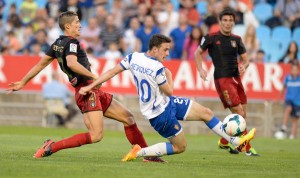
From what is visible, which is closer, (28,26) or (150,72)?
(150,72)

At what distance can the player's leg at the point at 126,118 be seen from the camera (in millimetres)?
14391

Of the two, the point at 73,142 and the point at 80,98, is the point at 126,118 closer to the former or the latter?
the point at 80,98

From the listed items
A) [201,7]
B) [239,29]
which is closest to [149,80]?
[239,29]

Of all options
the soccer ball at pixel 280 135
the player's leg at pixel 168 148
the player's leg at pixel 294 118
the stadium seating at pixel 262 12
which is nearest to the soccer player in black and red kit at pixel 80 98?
the player's leg at pixel 168 148

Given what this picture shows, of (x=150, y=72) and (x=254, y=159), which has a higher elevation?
(x=150, y=72)

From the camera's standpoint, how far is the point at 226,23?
17.0m

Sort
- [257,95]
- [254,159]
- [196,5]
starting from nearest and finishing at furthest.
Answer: [254,159], [257,95], [196,5]

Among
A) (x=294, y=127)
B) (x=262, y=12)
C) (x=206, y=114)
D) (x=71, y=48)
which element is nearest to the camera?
(x=71, y=48)

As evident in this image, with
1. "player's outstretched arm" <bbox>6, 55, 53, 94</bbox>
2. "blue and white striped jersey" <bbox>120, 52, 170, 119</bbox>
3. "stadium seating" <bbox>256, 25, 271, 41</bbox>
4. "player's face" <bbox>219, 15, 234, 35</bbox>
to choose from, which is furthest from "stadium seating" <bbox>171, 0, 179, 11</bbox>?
"blue and white striped jersey" <bbox>120, 52, 170, 119</bbox>

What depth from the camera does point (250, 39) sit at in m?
26.3

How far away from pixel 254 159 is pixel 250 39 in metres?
11.4

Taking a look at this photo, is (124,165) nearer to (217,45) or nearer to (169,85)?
(169,85)

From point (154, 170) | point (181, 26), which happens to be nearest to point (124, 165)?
point (154, 170)

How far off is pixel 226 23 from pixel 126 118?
3.56 metres
